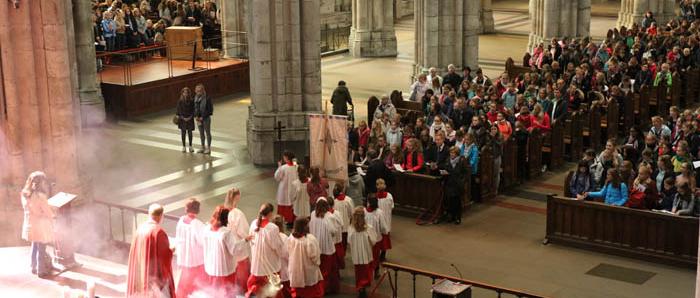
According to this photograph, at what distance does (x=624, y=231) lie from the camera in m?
17.5

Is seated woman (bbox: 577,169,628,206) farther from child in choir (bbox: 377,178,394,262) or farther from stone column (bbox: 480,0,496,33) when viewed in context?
stone column (bbox: 480,0,496,33)

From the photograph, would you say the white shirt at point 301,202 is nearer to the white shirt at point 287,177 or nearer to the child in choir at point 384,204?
the white shirt at point 287,177

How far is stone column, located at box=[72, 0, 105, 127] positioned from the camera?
26297mm

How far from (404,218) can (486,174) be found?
5.98ft

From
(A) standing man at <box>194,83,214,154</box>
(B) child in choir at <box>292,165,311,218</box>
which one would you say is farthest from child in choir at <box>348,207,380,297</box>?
(A) standing man at <box>194,83,214,154</box>

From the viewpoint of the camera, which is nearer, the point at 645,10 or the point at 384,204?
the point at 384,204

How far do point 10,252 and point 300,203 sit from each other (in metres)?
4.46

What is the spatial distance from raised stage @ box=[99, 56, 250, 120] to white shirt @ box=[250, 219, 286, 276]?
14.1m

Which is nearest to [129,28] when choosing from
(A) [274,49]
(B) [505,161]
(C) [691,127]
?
(A) [274,49]

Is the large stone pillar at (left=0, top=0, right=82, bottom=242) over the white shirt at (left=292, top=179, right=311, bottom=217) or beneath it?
over

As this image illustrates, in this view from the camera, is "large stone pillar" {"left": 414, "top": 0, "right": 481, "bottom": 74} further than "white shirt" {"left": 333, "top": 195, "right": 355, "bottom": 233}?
Yes

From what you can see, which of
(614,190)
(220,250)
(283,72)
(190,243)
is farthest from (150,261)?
(283,72)

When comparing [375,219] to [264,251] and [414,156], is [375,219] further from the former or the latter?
[414,156]

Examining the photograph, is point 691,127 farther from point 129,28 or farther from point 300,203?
point 129,28
